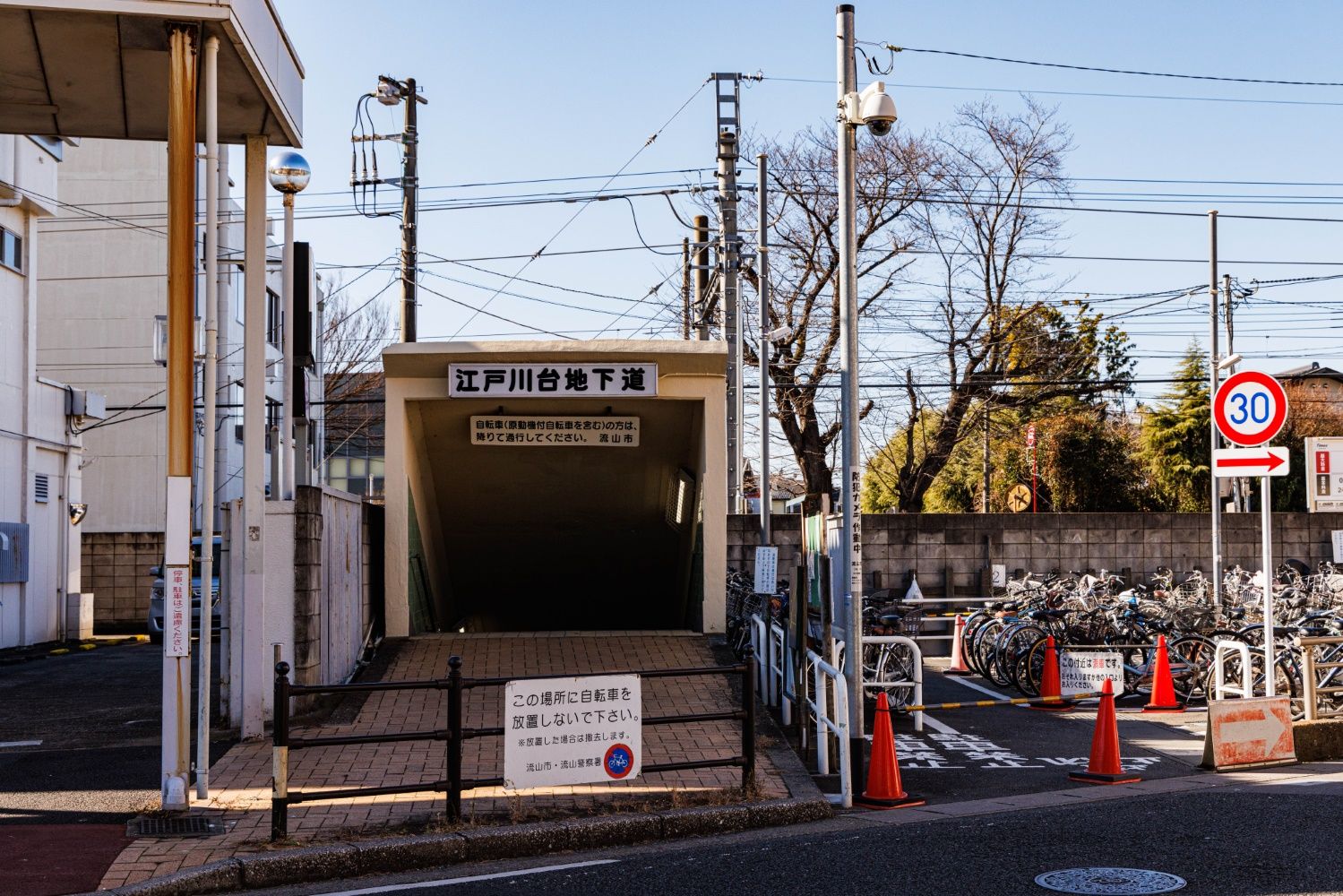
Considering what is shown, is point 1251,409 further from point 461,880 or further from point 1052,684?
point 461,880

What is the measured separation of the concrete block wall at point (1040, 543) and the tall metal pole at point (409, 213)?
6.28m

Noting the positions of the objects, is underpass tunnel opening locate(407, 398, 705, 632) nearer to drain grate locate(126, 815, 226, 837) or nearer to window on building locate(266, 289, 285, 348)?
drain grate locate(126, 815, 226, 837)

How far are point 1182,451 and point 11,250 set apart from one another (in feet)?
105

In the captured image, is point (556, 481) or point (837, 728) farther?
point (556, 481)

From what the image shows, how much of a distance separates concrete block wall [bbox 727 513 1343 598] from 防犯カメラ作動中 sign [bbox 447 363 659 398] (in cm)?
752

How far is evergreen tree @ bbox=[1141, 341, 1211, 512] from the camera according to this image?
37.5m

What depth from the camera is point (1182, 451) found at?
37906 millimetres

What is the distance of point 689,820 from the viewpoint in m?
7.36

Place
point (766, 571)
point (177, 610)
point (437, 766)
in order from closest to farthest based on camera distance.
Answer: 1. point (177, 610)
2. point (437, 766)
3. point (766, 571)

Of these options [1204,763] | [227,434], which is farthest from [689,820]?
[227,434]

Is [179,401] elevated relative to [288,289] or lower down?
lower down

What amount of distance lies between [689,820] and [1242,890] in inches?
118

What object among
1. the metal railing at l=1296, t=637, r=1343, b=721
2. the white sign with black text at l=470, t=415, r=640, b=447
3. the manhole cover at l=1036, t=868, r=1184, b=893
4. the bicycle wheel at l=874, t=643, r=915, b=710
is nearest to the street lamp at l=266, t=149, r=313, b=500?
the white sign with black text at l=470, t=415, r=640, b=447

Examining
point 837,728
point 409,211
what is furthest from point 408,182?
point 837,728
